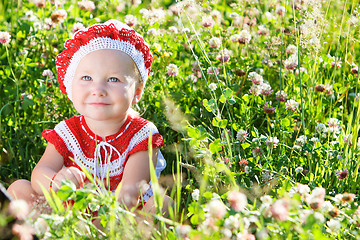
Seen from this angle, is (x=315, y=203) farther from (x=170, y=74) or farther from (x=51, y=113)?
(x=51, y=113)

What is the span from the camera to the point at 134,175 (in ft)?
7.27

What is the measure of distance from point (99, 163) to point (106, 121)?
209 mm

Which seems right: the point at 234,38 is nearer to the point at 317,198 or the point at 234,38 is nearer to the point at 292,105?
the point at 292,105

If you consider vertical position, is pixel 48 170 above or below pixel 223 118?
below

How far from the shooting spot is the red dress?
233 cm

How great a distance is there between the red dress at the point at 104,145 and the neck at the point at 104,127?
0.06 feet

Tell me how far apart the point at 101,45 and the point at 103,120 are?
1.16 ft

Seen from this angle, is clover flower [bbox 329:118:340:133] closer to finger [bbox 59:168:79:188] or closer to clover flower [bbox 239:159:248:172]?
clover flower [bbox 239:159:248:172]

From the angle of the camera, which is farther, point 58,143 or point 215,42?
point 215,42

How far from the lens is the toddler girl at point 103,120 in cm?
217

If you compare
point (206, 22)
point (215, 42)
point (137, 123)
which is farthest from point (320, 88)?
point (137, 123)

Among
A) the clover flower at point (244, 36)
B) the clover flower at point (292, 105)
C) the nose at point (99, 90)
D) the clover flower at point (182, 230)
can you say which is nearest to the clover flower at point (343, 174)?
the clover flower at point (292, 105)

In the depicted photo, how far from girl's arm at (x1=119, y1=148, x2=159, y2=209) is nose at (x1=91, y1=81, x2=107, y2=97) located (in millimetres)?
336

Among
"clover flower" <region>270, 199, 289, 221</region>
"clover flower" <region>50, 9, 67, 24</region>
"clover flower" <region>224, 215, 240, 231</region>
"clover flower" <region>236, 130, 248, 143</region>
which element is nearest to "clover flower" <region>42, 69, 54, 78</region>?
"clover flower" <region>50, 9, 67, 24</region>
